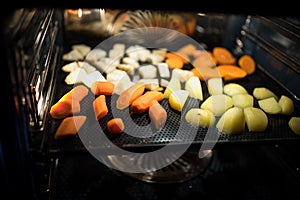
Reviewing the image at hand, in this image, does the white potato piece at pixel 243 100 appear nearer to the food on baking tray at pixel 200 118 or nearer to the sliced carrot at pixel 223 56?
the food on baking tray at pixel 200 118

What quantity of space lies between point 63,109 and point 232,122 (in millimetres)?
531

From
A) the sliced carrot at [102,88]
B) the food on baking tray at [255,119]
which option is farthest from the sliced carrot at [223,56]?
the sliced carrot at [102,88]

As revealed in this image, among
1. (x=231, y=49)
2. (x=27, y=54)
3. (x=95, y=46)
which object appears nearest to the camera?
(x=27, y=54)

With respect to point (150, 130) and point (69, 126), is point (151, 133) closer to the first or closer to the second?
point (150, 130)

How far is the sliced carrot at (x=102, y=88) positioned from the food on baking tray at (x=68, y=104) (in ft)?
0.12

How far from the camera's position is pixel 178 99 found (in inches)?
43.0

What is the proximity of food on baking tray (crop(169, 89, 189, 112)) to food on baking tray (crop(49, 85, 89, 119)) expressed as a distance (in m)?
0.30

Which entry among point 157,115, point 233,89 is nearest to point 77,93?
point 157,115

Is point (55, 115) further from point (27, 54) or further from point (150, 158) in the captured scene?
point (150, 158)

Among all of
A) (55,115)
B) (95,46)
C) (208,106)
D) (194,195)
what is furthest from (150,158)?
(95,46)

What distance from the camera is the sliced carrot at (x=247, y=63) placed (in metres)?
1.40

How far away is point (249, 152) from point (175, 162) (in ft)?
1.11

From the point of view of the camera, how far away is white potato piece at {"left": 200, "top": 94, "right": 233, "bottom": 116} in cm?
107

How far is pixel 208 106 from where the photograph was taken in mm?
1086
